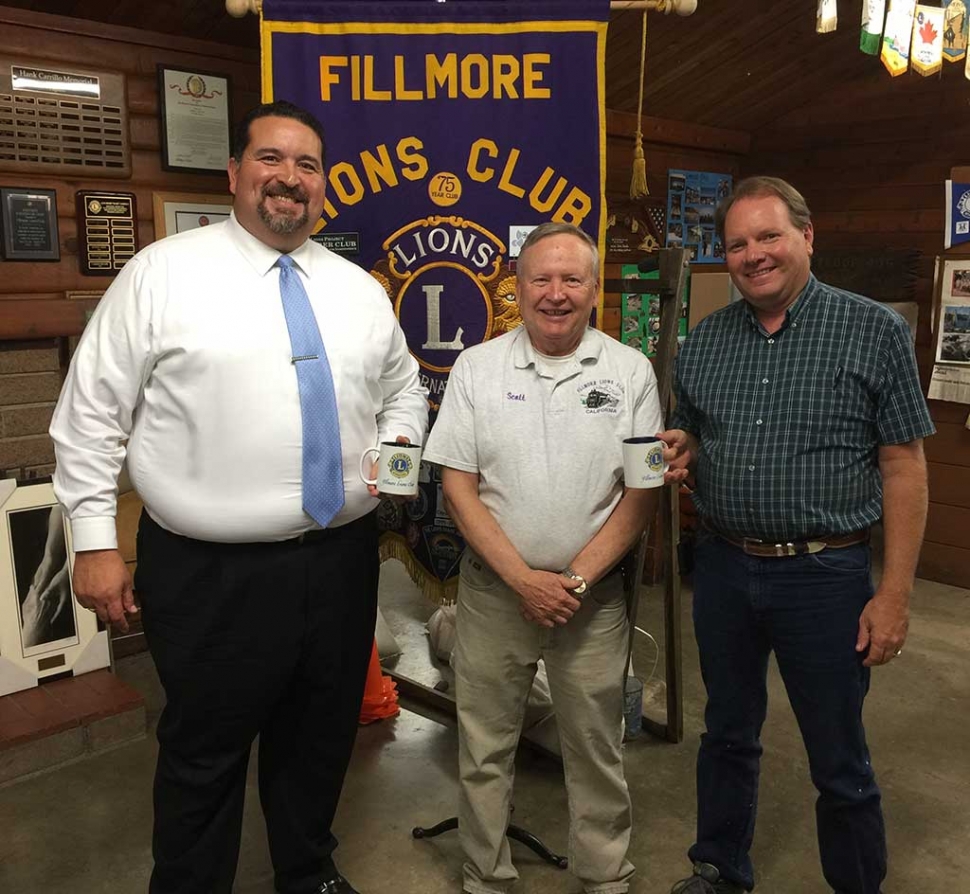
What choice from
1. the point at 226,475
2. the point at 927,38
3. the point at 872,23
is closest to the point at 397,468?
the point at 226,475

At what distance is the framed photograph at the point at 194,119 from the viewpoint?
3.24 meters

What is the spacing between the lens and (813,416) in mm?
1727

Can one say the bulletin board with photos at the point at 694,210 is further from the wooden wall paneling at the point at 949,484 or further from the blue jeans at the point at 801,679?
the blue jeans at the point at 801,679

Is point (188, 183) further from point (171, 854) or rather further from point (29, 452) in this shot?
point (171, 854)

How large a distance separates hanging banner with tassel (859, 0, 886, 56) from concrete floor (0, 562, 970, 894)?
2.26 m

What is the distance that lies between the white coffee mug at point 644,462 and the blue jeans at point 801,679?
29 cm

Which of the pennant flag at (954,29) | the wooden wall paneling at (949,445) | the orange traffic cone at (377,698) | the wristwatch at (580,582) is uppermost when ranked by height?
the pennant flag at (954,29)

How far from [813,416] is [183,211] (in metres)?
2.53

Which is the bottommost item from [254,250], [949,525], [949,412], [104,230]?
[949,525]

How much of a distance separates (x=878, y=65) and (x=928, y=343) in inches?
57.2

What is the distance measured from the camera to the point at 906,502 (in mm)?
1711

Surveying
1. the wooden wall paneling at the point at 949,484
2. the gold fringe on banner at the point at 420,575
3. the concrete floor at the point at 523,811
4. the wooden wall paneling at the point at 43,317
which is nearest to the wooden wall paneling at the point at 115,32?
the wooden wall paneling at the point at 43,317

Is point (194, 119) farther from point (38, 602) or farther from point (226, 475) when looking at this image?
point (226, 475)

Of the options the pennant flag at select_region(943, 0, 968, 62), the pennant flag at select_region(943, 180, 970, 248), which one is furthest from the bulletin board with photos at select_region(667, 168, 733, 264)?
the pennant flag at select_region(943, 0, 968, 62)
